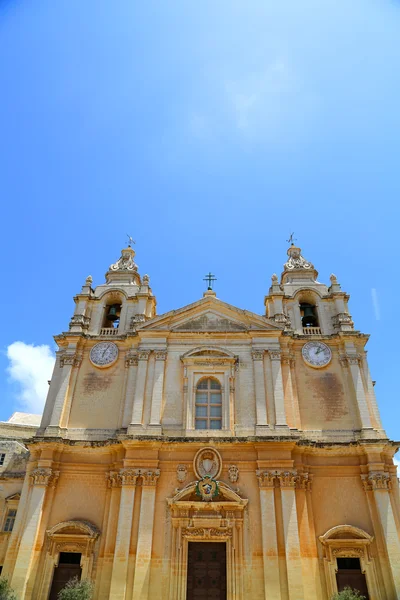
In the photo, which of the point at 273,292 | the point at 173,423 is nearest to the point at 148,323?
the point at 173,423

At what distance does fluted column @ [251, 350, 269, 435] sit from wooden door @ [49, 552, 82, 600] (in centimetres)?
892

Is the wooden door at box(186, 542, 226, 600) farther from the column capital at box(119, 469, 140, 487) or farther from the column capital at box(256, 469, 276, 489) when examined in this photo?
the column capital at box(119, 469, 140, 487)

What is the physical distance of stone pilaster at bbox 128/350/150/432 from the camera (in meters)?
19.2

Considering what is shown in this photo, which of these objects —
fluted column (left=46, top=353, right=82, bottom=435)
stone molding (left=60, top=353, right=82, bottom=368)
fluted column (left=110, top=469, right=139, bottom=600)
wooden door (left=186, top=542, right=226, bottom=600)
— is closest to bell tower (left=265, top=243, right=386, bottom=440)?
wooden door (left=186, top=542, right=226, bottom=600)

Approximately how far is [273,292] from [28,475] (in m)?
14.9

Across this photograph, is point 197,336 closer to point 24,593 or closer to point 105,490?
point 105,490

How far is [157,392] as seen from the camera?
65.6 feet

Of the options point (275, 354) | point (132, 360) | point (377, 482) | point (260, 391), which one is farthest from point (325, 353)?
point (132, 360)

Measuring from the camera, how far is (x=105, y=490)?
18328mm

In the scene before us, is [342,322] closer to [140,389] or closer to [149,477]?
[140,389]

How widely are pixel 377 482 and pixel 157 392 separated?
32.8 ft

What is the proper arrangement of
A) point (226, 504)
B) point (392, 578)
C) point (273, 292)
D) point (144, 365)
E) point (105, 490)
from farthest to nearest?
point (273, 292)
point (144, 365)
point (105, 490)
point (226, 504)
point (392, 578)

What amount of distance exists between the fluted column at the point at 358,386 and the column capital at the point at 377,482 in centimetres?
206

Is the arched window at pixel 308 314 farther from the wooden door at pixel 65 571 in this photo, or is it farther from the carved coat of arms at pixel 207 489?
the wooden door at pixel 65 571
